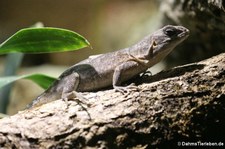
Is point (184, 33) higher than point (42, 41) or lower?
lower

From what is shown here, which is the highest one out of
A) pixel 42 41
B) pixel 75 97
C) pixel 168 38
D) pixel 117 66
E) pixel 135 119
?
pixel 42 41

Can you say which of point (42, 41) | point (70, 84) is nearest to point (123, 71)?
point (70, 84)

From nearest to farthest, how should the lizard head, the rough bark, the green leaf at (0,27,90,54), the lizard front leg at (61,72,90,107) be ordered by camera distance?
the rough bark < the green leaf at (0,27,90,54) < the lizard front leg at (61,72,90,107) < the lizard head

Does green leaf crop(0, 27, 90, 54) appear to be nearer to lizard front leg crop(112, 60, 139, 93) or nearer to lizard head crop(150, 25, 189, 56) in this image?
lizard front leg crop(112, 60, 139, 93)

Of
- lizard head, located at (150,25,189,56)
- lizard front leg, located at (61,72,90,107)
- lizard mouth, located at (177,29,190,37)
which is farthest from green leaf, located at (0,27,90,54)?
lizard mouth, located at (177,29,190,37)

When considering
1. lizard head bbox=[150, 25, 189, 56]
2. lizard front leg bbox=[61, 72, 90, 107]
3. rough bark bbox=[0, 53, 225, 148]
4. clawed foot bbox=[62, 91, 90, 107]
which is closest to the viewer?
rough bark bbox=[0, 53, 225, 148]

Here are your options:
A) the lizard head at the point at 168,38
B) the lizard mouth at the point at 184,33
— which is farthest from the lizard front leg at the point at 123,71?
the lizard mouth at the point at 184,33

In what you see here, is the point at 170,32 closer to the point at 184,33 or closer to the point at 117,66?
the point at 184,33

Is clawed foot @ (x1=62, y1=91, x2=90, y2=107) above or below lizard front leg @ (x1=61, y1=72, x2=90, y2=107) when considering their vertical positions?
below
